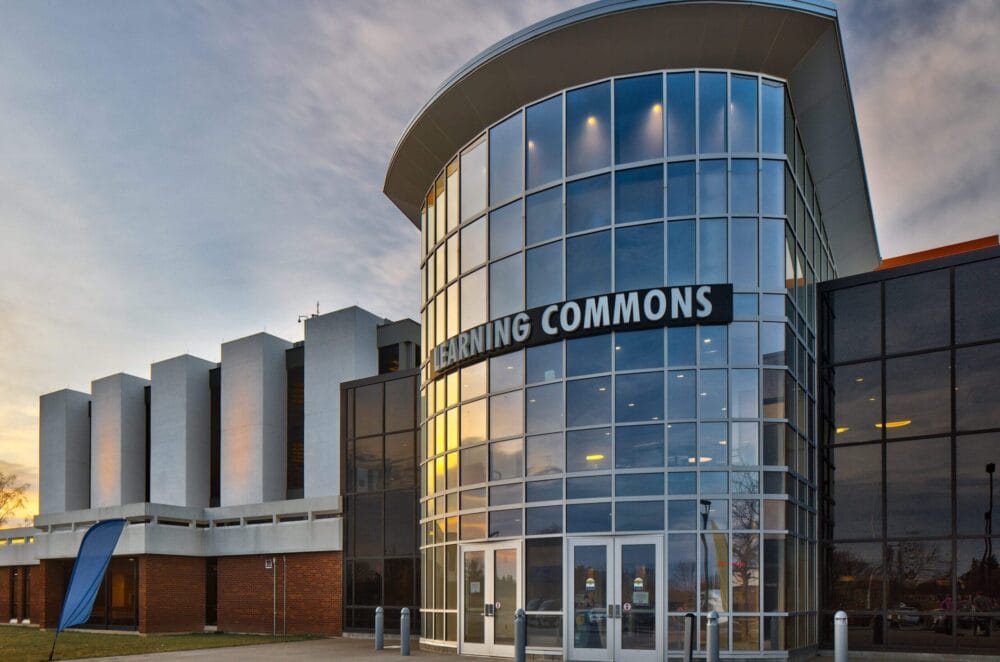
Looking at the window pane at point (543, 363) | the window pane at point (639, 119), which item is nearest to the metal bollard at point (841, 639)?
the window pane at point (543, 363)

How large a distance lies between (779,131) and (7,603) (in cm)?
3949

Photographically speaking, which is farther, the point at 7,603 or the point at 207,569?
the point at 7,603

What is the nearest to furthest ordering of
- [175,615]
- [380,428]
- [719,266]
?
[719,266], [380,428], [175,615]

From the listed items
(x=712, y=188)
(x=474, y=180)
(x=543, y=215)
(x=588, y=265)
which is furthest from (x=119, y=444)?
(x=712, y=188)

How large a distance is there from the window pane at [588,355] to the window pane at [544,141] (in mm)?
3696

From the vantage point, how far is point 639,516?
54.9 feet

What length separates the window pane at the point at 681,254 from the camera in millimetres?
17078

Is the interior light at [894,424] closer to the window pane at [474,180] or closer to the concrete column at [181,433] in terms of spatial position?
the window pane at [474,180]

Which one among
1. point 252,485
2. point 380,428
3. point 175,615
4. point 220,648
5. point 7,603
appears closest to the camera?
point 220,648

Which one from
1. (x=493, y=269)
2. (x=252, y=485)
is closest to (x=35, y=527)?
(x=252, y=485)

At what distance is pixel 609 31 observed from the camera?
17.5 m

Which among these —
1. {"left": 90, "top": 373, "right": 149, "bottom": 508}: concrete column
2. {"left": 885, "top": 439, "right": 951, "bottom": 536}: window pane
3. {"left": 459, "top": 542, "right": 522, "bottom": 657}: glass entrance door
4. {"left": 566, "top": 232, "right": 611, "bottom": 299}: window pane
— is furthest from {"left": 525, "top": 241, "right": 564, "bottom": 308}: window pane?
{"left": 90, "top": 373, "right": 149, "bottom": 508}: concrete column

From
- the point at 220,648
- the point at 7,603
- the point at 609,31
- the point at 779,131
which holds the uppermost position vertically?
the point at 609,31

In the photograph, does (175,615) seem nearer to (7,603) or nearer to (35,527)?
(35,527)
